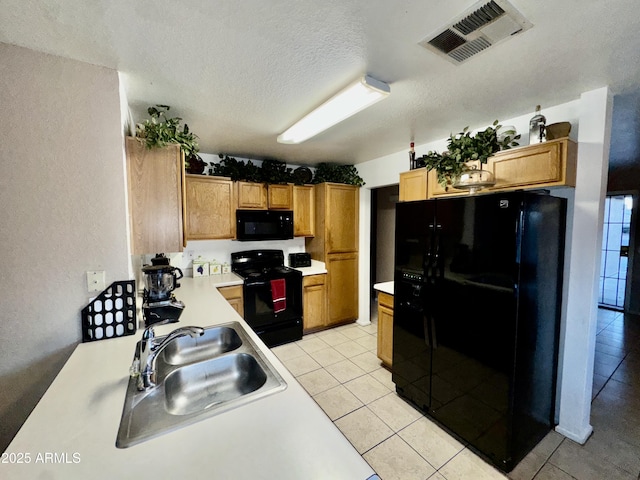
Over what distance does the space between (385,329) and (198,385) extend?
6.48 ft

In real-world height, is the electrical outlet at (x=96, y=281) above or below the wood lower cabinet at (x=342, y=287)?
above

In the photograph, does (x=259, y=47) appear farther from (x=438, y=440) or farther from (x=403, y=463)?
(x=438, y=440)

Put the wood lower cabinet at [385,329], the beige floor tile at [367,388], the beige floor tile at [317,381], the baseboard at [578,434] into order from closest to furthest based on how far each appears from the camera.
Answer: the baseboard at [578,434] < the beige floor tile at [367,388] < the beige floor tile at [317,381] < the wood lower cabinet at [385,329]

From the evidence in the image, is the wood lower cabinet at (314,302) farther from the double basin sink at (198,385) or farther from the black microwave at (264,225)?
the double basin sink at (198,385)

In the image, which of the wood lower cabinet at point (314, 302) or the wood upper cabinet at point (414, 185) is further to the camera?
the wood lower cabinet at point (314, 302)

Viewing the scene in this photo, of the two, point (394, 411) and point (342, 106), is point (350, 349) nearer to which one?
point (394, 411)

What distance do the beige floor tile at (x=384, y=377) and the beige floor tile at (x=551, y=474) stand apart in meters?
1.09

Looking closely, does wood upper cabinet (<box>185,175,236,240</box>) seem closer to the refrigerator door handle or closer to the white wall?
the refrigerator door handle

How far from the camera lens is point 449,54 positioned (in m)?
1.39

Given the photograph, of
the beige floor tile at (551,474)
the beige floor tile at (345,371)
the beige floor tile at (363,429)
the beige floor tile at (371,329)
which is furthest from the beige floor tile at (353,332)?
the beige floor tile at (551,474)

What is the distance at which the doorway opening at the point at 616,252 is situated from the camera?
186 inches

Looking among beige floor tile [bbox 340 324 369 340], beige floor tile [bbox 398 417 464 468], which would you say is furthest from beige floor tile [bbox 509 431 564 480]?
beige floor tile [bbox 340 324 369 340]

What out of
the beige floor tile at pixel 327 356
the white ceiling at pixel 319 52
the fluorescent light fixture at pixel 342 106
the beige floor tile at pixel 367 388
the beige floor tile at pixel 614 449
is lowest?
the beige floor tile at pixel 367 388

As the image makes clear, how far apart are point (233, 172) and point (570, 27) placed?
10.00 ft
